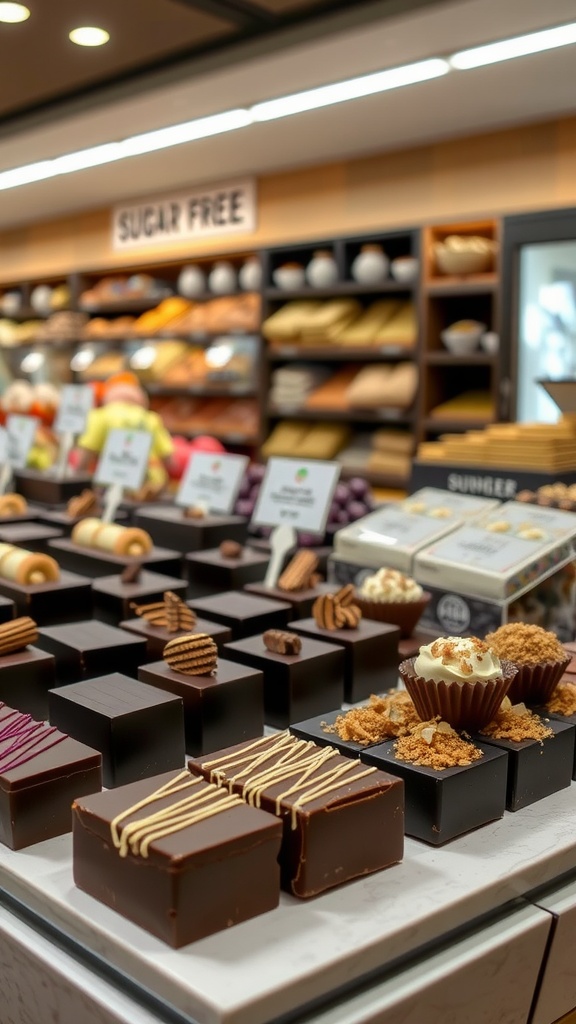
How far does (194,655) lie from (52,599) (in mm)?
567

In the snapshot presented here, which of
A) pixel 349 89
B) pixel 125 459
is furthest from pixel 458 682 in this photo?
pixel 349 89

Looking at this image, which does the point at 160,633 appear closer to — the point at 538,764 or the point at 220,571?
the point at 220,571

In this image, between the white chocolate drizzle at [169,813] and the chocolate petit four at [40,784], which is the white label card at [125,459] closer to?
the chocolate petit four at [40,784]

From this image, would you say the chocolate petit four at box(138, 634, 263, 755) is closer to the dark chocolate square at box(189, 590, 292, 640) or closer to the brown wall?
the dark chocolate square at box(189, 590, 292, 640)

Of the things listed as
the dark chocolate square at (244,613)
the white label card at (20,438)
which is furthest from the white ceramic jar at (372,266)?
the dark chocolate square at (244,613)

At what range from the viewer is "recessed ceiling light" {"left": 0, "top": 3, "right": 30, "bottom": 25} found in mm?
2855

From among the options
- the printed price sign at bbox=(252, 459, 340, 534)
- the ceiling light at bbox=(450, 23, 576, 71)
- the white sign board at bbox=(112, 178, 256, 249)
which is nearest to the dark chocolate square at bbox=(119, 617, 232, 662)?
the printed price sign at bbox=(252, 459, 340, 534)

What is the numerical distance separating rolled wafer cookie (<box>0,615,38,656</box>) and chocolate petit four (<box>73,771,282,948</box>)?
22.6 inches

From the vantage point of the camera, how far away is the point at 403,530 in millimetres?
2154

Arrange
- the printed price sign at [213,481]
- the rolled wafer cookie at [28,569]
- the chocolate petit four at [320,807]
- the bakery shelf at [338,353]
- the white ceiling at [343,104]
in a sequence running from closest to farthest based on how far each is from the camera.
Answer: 1. the chocolate petit four at [320,807]
2. the rolled wafer cookie at [28,569]
3. the printed price sign at [213,481]
4. the white ceiling at [343,104]
5. the bakery shelf at [338,353]

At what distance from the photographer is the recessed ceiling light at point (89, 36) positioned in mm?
3045

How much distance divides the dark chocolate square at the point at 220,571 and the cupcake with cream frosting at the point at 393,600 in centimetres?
37

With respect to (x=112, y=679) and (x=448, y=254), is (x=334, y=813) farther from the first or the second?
(x=448, y=254)

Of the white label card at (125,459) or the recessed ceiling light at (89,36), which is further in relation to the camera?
the recessed ceiling light at (89,36)
